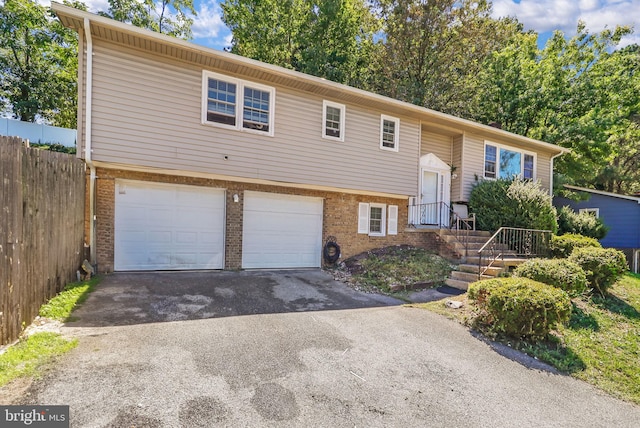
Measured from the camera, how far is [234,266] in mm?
9039

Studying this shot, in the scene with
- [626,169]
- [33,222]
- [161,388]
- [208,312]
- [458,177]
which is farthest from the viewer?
[626,169]

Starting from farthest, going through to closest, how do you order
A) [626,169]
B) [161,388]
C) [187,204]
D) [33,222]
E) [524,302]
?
1. [626,169]
2. [187,204]
3. [524,302]
4. [33,222]
5. [161,388]

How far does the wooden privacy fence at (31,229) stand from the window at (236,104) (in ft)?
10.9

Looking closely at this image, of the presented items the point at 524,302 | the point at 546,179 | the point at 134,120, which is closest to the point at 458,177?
the point at 546,179

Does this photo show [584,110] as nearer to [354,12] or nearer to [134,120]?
[354,12]

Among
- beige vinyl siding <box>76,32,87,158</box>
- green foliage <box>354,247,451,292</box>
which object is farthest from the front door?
beige vinyl siding <box>76,32,87,158</box>

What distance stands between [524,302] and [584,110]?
1752 cm

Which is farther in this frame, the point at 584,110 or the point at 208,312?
the point at 584,110

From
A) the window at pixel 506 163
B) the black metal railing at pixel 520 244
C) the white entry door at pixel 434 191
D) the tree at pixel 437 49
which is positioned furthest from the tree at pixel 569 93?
the black metal railing at pixel 520 244

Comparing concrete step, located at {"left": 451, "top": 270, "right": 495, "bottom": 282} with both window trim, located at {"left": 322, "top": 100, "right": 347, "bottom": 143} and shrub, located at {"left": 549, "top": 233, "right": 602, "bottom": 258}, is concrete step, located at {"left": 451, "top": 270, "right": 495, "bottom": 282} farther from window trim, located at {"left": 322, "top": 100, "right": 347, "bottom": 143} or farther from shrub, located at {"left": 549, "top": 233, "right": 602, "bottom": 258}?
window trim, located at {"left": 322, "top": 100, "right": 347, "bottom": 143}

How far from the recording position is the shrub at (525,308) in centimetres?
497

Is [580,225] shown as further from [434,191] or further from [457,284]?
[457,284]

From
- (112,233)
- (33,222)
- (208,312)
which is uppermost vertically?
(33,222)

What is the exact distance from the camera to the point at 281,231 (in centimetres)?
981
